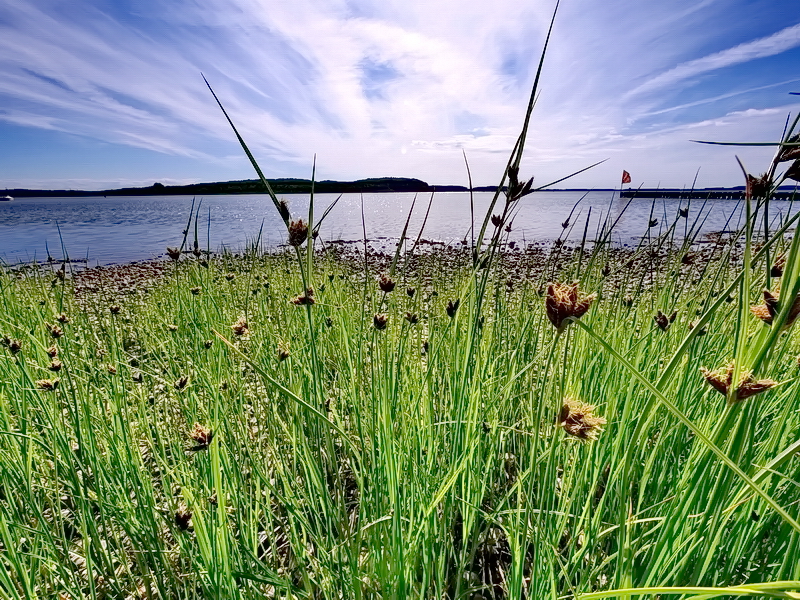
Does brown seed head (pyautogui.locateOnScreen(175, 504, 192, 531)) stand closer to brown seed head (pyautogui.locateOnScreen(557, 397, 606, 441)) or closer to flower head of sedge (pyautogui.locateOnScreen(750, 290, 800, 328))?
brown seed head (pyautogui.locateOnScreen(557, 397, 606, 441))

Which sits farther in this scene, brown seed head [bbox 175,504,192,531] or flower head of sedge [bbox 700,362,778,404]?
brown seed head [bbox 175,504,192,531]

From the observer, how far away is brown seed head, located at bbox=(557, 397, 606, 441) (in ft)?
1.80

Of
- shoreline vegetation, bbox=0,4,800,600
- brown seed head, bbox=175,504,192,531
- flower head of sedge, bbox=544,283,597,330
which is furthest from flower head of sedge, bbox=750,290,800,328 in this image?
brown seed head, bbox=175,504,192,531

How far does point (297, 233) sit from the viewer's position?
2.59 feet

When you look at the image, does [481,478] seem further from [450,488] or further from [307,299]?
[307,299]

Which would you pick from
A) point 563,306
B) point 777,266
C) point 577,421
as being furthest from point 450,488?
point 777,266

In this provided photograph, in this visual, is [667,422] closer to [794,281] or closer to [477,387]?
[477,387]

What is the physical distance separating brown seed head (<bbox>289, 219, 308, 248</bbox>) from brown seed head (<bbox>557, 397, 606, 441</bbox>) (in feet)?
1.82

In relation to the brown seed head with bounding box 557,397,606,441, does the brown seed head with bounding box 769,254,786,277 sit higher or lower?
higher

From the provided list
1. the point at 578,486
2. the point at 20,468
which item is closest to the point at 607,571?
the point at 578,486

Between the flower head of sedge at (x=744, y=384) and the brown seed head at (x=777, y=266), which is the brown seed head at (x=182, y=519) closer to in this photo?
the flower head of sedge at (x=744, y=384)

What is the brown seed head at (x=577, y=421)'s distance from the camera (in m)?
0.55

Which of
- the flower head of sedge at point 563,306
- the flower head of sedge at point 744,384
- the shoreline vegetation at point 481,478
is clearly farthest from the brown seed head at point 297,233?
the flower head of sedge at point 744,384

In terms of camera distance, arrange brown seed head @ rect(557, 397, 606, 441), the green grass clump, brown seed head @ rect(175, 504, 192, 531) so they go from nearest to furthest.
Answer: brown seed head @ rect(557, 397, 606, 441) < the green grass clump < brown seed head @ rect(175, 504, 192, 531)
